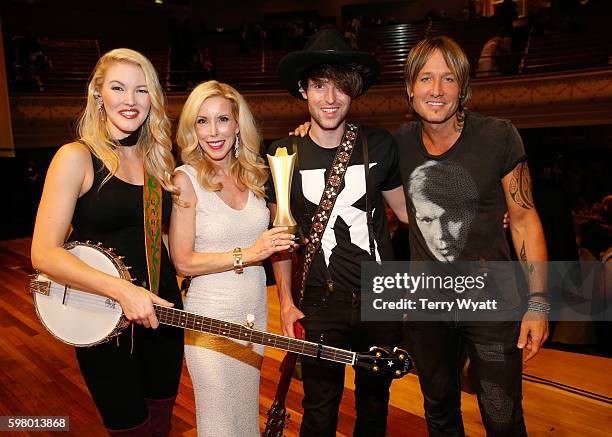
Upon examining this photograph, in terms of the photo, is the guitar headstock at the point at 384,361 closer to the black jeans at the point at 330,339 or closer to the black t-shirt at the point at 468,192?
the black jeans at the point at 330,339

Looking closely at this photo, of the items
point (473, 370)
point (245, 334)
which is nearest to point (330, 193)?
point (245, 334)

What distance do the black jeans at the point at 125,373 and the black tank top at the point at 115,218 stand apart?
27 cm

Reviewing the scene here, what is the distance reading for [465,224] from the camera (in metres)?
2.12

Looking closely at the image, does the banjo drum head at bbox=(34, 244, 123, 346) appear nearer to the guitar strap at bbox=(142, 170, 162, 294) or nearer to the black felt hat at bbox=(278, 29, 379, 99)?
the guitar strap at bbox=(142, 170, 162, 294)

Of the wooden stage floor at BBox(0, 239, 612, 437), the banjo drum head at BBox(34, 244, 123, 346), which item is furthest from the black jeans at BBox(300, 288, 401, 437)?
the wooden stage floor at BBox(0, 239, 612, 437)

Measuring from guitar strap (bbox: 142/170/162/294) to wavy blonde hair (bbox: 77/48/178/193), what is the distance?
0.04 m

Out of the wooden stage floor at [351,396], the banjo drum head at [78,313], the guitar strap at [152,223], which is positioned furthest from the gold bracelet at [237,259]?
the wooden stage floor at [351,396]

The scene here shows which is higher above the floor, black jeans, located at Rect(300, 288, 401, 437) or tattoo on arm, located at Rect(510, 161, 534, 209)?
tattoo on arm, located at Rect(510, 161, 534, 209)

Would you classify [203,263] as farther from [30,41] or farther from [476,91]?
[30,41]

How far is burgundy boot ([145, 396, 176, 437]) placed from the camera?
2221mm

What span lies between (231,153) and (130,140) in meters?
0.44

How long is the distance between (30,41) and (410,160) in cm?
1321

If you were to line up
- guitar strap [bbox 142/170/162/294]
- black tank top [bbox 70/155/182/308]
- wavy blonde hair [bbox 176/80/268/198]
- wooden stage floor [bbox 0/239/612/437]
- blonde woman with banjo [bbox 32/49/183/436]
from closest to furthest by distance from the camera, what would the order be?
blonde woman with banjo [bbox 32/49/183/436] → black tank top [bbox 70/155/182/308] → guitar strap [bbox 142/170/162/294] → wavy blonde hair [bbox 176/80/268/198] → wooden stage floor [bbox 0/239/612/437]

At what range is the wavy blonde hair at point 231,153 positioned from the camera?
2146mm
